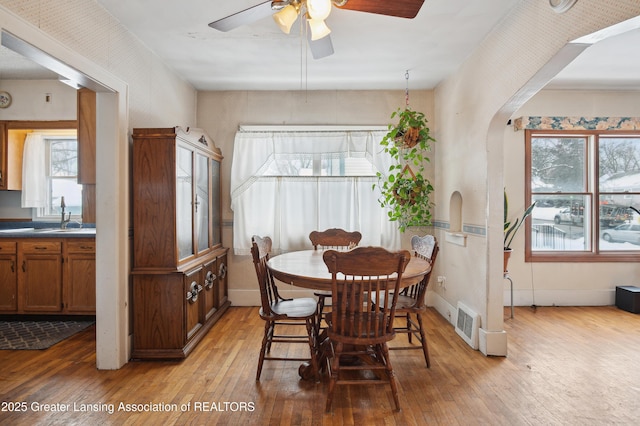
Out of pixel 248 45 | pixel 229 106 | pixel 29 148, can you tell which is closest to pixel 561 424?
pixel 248 45

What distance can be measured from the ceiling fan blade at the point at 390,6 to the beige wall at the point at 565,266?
3.03 meters

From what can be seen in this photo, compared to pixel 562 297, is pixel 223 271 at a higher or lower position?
higher

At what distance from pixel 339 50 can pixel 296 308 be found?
2301mm

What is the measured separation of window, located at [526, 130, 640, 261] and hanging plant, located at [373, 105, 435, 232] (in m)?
1.44

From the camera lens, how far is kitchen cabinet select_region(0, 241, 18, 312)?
11.9ft

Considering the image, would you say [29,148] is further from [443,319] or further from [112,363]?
[443,319]

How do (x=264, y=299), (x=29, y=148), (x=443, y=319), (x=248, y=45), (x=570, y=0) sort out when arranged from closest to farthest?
(x=570, y=0) < (x=264, y=299) < (x=248, y=45) < (x=443, y=319) < (x=29, y=148)

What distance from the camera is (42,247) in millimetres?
3625

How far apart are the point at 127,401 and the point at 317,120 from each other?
11.1 ft

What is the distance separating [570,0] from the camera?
1.92 m

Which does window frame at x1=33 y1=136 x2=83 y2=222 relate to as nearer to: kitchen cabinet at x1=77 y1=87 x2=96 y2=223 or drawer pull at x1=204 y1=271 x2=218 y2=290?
kitchen cabinet at x1=77 y1=87 x2=96 y2=223

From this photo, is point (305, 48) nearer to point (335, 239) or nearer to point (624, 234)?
point (335, 239)

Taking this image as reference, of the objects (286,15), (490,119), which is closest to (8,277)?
(286,15)

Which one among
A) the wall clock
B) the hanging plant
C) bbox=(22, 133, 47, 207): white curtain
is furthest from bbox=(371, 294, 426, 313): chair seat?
the wall clock
